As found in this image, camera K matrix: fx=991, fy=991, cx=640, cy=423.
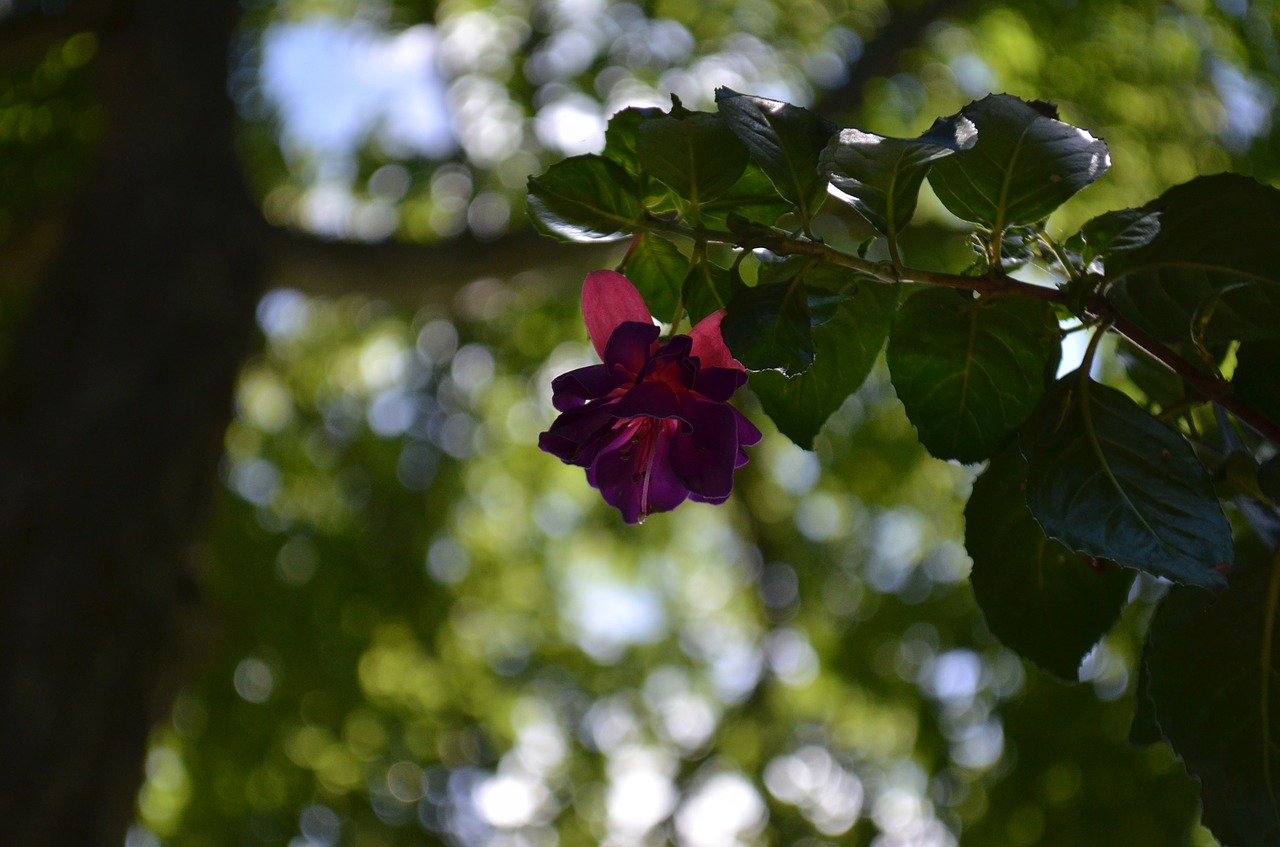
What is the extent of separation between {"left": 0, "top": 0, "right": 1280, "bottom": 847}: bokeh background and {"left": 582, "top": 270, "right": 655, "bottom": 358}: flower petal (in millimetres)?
2552

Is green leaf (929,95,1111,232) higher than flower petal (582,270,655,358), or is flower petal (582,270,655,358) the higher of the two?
green leaf (929,95,1111,232)

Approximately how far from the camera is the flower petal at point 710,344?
690mm

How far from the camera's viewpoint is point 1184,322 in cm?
69

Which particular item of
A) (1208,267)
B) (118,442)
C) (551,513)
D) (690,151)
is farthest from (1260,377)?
(551,513)

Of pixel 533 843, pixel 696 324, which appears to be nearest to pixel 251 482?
pixel 533 843

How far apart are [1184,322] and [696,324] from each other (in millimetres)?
337

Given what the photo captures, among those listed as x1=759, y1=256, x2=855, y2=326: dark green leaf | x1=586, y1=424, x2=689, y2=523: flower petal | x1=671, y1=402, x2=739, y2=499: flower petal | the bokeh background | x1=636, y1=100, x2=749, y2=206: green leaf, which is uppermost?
x1=636, y1=100, x2=749, y2=206: green leaf

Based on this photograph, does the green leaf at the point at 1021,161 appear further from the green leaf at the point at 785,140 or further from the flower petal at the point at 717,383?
the flower petal at the point at 717,383

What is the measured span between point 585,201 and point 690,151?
3.2 inches

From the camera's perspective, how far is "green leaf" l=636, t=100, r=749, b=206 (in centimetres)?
66

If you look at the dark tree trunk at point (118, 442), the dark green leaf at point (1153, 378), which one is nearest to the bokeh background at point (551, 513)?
the dark tree trunk at point (118, 442)

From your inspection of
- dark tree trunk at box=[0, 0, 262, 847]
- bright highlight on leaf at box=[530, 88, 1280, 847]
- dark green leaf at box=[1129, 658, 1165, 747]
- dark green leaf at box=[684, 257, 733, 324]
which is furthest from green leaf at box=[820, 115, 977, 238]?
dark tree trunk at box=[0, 0, 262, 847]

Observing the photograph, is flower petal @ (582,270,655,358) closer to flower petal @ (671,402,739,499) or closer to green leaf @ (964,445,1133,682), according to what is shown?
flower petal @ (671,402,739,499)

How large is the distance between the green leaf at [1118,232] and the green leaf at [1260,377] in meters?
0.11
